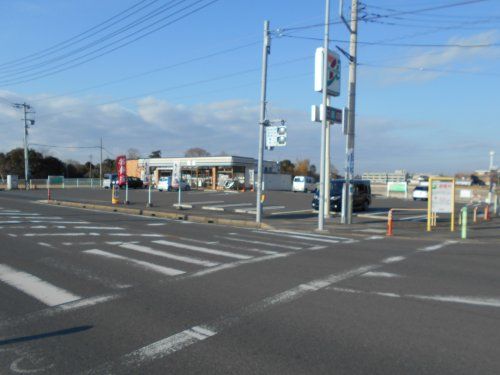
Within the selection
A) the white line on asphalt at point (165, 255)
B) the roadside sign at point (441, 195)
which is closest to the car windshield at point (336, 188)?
the roadside sign at point (441, 195)

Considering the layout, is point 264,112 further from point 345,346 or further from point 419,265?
point 345,346

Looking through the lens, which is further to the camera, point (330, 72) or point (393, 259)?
point (330, 72)

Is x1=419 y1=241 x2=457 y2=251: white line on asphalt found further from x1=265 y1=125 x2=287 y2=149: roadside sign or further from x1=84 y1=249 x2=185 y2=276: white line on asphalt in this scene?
x1=265 y1=125 x2=287 y2=149: roadside sign

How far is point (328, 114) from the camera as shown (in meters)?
18.0

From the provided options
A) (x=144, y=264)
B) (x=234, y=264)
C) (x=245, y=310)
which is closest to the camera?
(x=245, y=310)

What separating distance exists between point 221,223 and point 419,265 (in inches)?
450

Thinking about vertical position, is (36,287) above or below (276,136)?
below

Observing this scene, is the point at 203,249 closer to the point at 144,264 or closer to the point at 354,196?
the point at 144,264

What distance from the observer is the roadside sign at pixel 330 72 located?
58.4 feet

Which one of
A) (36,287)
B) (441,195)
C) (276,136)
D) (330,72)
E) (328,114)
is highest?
(330,72)

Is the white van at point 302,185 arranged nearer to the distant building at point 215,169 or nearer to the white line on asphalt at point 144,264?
the distant building at point 215,169

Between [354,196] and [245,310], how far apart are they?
69.2 ft

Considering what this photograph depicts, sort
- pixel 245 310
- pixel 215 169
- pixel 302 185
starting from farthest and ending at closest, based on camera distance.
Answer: pixel 215 169 → pixel 302 185 → pixel 245 310

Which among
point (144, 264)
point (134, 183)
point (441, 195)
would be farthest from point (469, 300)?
point (134, 183)
